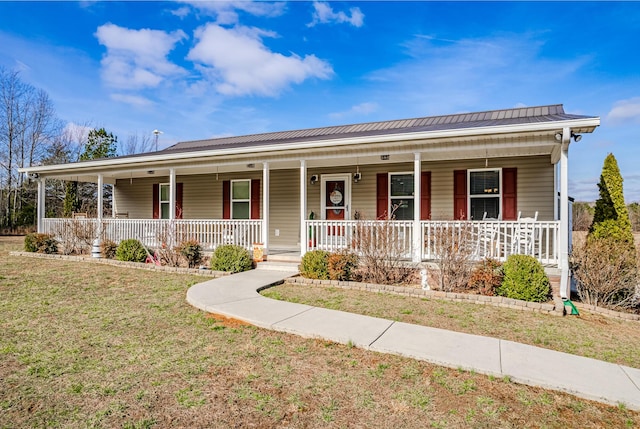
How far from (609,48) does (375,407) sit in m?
14.9

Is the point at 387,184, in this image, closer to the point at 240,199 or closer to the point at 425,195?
the point at 425,195

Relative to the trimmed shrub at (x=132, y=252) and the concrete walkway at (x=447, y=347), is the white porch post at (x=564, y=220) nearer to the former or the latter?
the concrete walkway at (x=447, y=347)

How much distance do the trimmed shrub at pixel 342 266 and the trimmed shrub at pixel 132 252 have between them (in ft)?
17.8

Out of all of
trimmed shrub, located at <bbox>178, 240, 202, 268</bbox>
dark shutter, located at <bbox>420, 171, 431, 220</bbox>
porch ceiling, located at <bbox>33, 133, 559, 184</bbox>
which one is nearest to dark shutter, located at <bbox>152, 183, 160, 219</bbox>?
porch ceiling, located at <bbox>33, 133, 559, 184</bbox>

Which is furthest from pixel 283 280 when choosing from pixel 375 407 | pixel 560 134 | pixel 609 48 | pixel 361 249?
pixel 609 48

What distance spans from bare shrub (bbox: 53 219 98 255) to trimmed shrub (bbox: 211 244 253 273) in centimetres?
509

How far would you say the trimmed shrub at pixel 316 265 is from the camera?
7.22 meters

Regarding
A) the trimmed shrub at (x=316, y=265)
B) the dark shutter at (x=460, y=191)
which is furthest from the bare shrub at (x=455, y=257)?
the dark shutter at (x=460, y=191)

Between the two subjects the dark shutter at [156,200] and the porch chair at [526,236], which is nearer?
the porch chair at [526,236]

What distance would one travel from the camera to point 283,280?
7.21 meters

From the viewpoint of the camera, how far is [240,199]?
12117mm

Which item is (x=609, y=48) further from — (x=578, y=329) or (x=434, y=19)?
(x=578, y=329)

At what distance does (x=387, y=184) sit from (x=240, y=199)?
199 inches

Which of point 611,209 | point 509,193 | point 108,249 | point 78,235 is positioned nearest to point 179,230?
point 108,249
